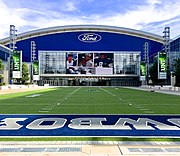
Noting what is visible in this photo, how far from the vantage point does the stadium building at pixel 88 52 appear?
11544cm

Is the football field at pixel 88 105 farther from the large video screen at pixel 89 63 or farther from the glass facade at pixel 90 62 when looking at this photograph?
the glass facade at pixel 90 62

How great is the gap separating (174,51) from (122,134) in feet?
304

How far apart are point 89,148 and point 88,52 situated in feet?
360

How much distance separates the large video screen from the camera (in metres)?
115

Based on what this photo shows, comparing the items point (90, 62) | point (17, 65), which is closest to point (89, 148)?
point (17, 65)

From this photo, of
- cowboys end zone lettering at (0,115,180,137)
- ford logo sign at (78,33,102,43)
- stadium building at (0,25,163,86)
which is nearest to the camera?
cowboys end zone lettering at (0,115,180,137)

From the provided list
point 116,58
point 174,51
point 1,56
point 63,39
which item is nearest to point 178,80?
point 174,51

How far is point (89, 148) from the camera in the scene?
766 cm

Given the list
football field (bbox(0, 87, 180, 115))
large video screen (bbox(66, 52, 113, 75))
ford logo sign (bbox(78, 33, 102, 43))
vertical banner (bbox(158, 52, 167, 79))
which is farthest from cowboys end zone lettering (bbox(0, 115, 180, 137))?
ford logo sign (bbox(78, 33, 102, 43))

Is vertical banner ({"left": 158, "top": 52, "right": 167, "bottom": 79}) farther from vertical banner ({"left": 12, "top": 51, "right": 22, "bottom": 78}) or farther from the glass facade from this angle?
the glass facade

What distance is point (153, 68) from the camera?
244ft

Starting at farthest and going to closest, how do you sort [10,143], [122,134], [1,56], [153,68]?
[1,56] → [153,68] → [122,134] → [10,143]

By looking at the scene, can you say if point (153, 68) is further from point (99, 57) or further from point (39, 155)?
point (39, 155)

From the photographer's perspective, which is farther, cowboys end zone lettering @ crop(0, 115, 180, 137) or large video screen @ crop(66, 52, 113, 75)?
large video screen @ crop(66, 52, 113, 75)
